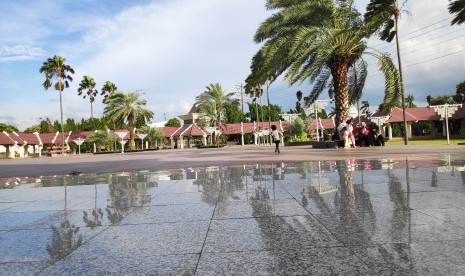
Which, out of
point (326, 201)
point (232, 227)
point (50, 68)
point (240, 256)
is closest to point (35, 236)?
point (232, 227)

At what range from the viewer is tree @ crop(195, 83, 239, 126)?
5816 cm

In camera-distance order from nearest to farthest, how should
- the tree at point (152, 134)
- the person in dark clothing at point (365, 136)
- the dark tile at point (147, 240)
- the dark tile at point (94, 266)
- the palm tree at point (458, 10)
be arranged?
the dark tile at point (94, 266), the dark tile at point (147, 240), the palm tree at point (458, 10), the person in dark clothing at point (365, 136), the tree at point (152, 134)

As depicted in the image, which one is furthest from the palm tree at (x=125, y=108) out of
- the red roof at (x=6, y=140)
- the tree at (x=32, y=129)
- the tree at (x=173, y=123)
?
the tree at (x=32, y=129)

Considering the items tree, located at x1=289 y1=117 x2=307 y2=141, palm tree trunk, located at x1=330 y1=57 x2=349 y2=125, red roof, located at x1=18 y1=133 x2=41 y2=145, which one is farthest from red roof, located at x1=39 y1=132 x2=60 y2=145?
palm tree trunk, located at x1=330 y1=57 x2=349 y2=125

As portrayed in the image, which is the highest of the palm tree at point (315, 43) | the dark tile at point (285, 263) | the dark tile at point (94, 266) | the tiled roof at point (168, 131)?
the palm tree at point (315, 43)

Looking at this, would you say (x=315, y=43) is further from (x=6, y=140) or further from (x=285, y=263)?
(x=6, y=140)

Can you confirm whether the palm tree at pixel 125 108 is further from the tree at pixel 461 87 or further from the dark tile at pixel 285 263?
the dark tile at pixel 285 263

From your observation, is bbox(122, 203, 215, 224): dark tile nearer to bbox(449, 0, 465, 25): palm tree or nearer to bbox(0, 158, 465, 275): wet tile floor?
bbox(0, 158, 465, 275): wet tile floor

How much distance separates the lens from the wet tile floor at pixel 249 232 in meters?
2.79

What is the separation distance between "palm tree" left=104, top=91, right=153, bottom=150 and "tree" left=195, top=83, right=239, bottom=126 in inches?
347

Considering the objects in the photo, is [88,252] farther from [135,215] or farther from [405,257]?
[405,257]

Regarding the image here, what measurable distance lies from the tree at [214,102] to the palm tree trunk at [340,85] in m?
36.9

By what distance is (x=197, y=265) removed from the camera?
9.28 feet

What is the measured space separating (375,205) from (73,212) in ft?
13.1
